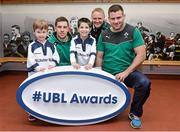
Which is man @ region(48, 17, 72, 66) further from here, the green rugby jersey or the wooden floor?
the wooden floor

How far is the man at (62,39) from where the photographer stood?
3348mm

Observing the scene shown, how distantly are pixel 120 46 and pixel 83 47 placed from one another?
456 mm

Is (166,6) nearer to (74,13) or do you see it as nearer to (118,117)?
(74,13)

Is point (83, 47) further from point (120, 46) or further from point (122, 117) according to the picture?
point (122, 117)

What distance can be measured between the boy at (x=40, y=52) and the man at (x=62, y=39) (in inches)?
6.8

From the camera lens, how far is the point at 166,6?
6.45 m

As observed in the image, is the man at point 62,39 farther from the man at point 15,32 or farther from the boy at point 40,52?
the man at point 15,32

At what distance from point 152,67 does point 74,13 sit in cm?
232

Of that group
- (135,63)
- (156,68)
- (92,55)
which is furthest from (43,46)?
(156,68)

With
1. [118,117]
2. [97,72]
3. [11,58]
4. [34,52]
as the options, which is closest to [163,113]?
[118,117]

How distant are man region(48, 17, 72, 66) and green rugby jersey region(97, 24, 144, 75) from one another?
44 cm

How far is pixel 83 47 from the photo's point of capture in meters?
3.35

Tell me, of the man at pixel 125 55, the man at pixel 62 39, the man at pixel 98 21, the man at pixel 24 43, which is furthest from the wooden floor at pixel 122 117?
the man at pixel 24 43

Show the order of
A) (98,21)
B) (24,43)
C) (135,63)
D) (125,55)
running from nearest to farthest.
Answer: (135,63), (125,55), (98,21), (24,43)
